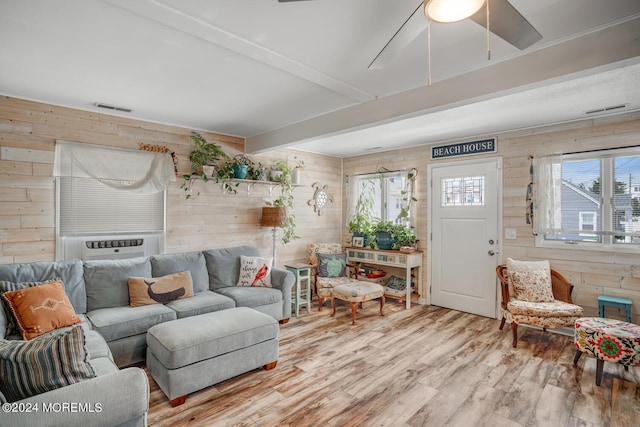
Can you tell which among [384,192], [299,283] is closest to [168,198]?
[299,283]

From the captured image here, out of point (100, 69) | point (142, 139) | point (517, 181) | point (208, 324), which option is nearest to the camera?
point (100, 69)

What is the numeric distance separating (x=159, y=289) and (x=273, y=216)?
1757mm

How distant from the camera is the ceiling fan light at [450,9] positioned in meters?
1.29

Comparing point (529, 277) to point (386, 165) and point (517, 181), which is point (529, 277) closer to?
point (517, 181)

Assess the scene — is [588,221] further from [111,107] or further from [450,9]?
[111,107]

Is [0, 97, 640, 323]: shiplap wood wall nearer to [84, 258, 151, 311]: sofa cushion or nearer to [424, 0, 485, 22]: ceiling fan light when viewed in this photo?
[84, 258, 151, 311]: sofa cushion

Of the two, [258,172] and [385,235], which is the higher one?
[258,172]

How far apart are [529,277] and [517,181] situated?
1.20 m

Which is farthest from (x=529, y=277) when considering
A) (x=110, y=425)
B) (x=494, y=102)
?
(x=110, y=425)

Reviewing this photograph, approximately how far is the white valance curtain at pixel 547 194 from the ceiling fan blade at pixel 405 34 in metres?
3.08

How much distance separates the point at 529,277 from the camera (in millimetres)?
3613

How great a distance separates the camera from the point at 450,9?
52.2 inches

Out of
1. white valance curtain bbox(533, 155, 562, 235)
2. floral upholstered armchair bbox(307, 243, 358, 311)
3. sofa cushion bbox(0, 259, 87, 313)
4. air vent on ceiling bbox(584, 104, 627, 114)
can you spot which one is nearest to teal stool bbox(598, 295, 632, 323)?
white valance curtain bbox(533, 155, 562, 235)

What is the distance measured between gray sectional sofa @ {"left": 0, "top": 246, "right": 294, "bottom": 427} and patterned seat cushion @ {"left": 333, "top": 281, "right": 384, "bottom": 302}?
2.19 feet
